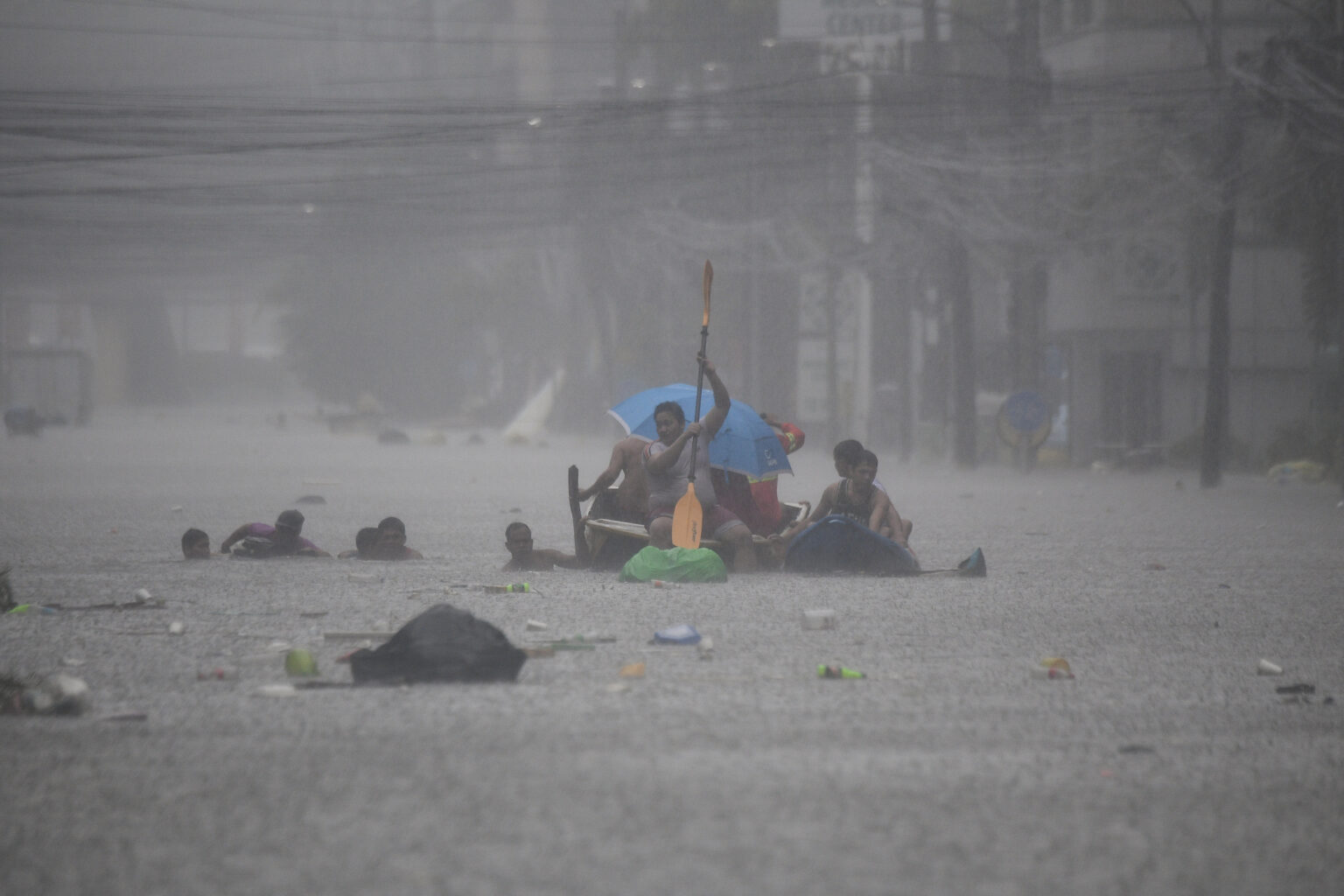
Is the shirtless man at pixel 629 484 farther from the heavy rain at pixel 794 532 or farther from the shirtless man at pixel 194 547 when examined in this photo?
the shirtless man at pixel 194 547

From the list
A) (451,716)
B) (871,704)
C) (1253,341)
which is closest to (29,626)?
(451,716)

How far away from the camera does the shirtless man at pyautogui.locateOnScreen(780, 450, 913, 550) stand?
13.0 meters

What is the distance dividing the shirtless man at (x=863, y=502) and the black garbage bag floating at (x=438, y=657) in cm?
547

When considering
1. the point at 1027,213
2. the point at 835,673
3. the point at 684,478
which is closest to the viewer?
the point at 835,673

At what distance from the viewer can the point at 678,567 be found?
12.0m

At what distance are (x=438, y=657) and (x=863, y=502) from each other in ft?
19.5

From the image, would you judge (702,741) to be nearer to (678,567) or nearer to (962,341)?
(678,567)

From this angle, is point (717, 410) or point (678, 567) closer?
point (678, 567)

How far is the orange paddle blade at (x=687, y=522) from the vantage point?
1251 cm

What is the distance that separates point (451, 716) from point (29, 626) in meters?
3.97

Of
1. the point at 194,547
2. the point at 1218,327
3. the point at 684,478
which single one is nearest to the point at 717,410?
the point at 684,478

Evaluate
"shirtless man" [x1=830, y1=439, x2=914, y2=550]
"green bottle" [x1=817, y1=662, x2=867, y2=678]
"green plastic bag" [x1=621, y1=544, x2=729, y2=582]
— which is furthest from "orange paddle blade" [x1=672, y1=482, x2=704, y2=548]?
"green bottle" [x1=817, y1=662, x2=867, y2=678]

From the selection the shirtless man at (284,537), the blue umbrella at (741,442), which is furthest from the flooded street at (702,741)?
the blue umbrella at (741,442)

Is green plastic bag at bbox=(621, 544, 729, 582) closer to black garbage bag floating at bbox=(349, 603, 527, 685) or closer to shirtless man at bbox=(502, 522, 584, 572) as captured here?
shirtless man at bbox=(502, 522, 584, 572)
